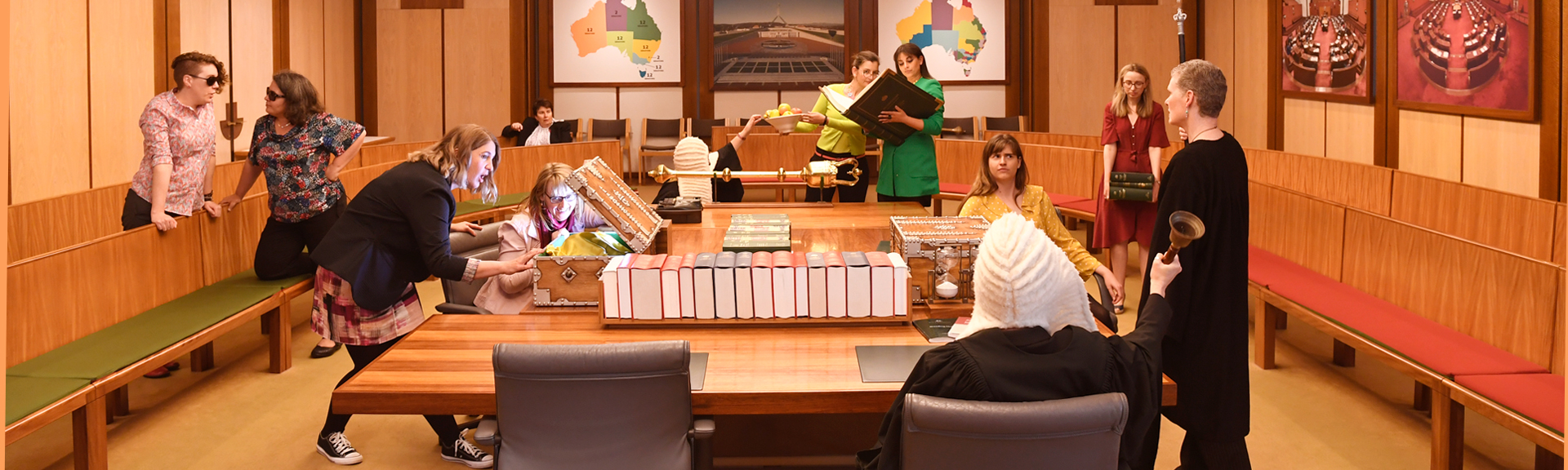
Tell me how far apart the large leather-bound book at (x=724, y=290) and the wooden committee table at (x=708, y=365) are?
0.05 metres

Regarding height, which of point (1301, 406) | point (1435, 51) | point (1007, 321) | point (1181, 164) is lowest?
point (1301, 406)

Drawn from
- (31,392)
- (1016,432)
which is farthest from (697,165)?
(1016,432)

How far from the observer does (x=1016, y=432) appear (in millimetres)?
1999

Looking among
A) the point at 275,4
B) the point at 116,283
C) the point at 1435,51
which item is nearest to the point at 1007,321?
the point at 116,283

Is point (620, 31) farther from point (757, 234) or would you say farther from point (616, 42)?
point (757, 234)

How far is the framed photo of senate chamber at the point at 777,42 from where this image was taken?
1342cm

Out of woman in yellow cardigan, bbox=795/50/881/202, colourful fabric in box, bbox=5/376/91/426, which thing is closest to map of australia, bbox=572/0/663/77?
woman in yellow cardigan, bbox=795/50/881/202

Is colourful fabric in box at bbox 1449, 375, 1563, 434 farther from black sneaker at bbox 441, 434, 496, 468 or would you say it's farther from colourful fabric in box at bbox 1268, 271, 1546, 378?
black sneaker at bbox 441, 434, 496, 468

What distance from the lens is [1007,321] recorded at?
2045 mm

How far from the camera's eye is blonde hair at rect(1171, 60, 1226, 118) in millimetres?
2818

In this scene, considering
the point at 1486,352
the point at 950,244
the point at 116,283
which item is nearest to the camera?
the point at 950,244

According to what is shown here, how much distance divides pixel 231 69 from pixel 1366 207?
8563 millimetres

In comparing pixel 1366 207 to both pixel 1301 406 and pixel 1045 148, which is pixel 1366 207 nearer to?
pixel 1301 406

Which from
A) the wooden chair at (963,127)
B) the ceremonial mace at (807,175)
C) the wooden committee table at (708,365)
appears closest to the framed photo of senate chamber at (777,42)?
the wooden chair at (963,127)
